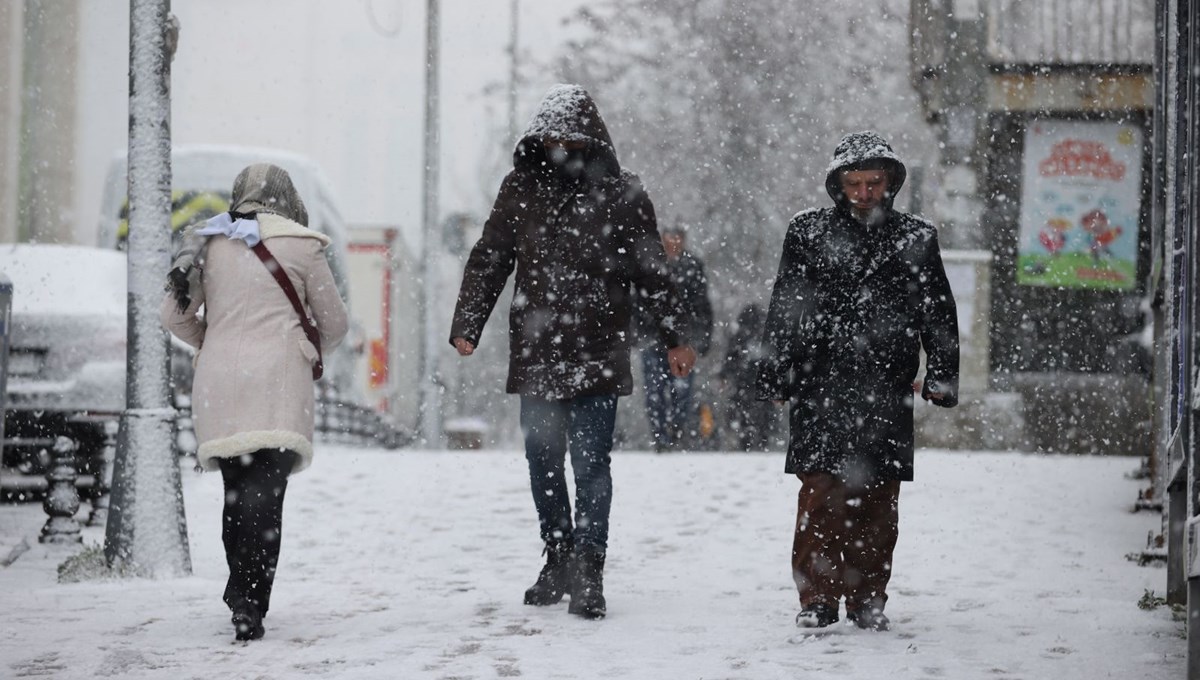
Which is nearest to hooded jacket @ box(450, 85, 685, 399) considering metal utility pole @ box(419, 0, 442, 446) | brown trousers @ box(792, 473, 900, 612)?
brown trousers @ box(792, 473, 900, 612)

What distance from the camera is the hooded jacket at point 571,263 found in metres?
6.39

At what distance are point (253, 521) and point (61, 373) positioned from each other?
5382 mm

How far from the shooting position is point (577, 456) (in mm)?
6422

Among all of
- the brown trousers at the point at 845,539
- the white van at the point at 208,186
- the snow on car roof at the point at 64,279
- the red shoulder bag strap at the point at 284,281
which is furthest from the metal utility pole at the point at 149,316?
the white van at the point at 208,186

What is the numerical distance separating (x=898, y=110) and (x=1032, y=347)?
11033mm

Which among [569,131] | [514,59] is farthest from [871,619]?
[514,59]

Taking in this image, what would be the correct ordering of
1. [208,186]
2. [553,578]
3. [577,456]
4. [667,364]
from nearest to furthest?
[577,456]
[553,578]
[667,364]
[208,186]

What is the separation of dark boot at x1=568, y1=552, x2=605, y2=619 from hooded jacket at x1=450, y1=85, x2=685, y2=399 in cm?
61

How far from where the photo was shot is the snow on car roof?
11.1 meters

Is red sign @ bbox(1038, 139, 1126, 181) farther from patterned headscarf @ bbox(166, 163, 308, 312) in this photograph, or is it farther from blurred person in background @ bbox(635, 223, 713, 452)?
patterned headscarf @ bbox(166, 163, 308, 312)

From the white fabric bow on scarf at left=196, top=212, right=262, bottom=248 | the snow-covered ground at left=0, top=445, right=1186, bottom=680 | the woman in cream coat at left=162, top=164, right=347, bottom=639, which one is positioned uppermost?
the white fabric bow on scarf at left=196, top=212, right=262, bottom=248

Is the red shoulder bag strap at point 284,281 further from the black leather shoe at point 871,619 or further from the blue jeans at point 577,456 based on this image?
the black leather shoe at point 871,619

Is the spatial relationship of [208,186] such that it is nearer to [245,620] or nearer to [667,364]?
[667,364]

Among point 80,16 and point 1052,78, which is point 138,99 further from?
point 80,16
